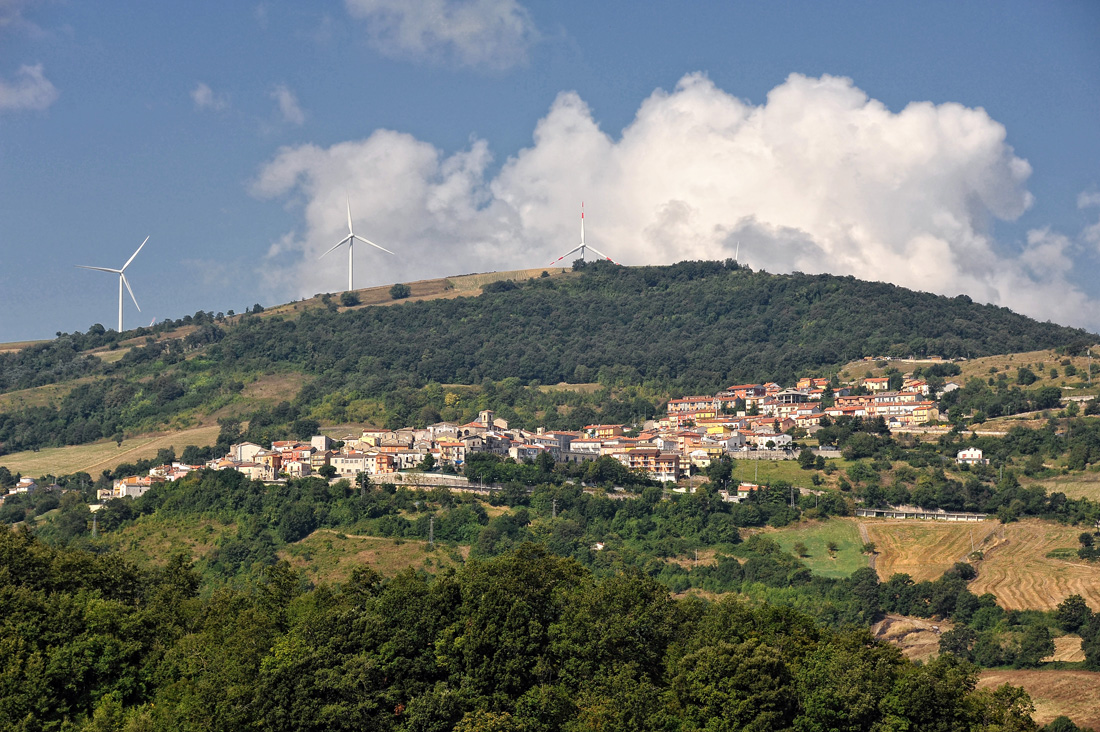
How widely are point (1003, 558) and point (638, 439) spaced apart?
38.3 meters

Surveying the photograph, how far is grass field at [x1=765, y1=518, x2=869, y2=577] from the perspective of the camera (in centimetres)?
7819

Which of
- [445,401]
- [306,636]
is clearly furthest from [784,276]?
[306,636]

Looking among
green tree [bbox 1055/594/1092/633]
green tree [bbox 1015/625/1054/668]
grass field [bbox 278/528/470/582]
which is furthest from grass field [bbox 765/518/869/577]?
grass field [bbox 278/528/470/582]

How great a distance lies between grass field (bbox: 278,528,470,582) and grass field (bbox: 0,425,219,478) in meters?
35.8

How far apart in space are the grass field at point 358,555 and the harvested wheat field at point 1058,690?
105 ft

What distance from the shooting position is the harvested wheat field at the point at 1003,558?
6988 centimetres

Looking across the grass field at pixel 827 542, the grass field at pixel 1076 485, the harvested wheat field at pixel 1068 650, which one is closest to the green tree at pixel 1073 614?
the harvested wheat field at pixel 1068 650

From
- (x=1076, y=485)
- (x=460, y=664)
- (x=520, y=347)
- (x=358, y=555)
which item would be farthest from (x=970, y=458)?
(x=520, y=347)

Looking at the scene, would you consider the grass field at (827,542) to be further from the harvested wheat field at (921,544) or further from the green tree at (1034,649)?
the green tree at (1034,649)

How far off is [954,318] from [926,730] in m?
128

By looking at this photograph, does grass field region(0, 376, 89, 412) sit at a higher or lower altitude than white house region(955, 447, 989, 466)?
higher

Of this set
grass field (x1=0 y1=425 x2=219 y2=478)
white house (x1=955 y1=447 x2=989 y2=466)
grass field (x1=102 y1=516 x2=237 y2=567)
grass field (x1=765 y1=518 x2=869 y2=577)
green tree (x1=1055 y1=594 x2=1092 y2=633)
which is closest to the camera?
green tree (x1=1055 y1=594 x2=1092 y2=633)

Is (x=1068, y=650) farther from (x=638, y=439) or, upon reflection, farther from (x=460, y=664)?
(x=638, y=439)

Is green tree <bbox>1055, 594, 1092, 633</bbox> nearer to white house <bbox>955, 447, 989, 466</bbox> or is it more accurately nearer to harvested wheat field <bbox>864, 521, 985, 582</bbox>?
harvested wheat field <bbox>864, 521, 985, 582</bbox>
